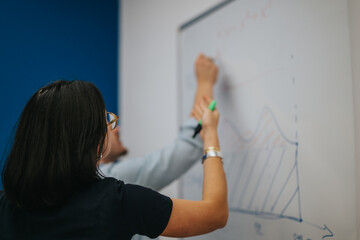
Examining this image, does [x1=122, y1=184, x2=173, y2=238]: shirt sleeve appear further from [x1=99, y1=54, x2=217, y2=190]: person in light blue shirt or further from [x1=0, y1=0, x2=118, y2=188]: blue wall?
[x1=0, y1=0, x2=118, y2=188]: blue wall

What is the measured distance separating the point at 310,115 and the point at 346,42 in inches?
8.0

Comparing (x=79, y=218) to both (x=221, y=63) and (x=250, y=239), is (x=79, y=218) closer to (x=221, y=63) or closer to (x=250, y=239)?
(x=250, y=239)

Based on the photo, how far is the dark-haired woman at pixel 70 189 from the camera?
0.61 m

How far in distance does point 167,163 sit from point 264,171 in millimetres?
311

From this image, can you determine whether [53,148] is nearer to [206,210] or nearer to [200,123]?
[206,210]

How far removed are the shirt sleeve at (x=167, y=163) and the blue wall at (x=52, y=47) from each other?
840 mm

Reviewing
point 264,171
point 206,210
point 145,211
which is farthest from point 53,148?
point 264,171

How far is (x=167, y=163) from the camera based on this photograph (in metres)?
1.04

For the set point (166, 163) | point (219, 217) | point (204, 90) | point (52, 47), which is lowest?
point (219, 217)

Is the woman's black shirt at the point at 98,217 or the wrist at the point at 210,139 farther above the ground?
the wrist at the point at 210,139

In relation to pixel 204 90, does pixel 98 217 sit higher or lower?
lower

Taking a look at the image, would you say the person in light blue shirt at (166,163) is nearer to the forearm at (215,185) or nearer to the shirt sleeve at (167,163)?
the shirt sleeve at (167,163)

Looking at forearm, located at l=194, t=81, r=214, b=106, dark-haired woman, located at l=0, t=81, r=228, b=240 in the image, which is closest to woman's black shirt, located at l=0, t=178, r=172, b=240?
dark-haired woman, located at l=0, t=81, r=228, b=240

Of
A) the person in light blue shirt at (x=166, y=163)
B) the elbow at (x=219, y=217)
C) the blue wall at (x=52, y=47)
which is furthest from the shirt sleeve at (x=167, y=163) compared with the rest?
the blue wall at (x=52, y=47)
